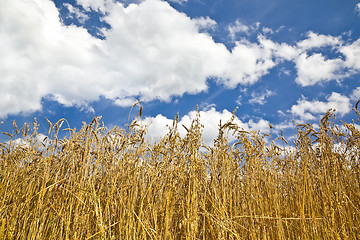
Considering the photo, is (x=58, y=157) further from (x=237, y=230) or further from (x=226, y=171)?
(x=237, y=230)

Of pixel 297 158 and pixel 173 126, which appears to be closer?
pixel 173 126

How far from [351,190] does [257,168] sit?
1.35 metres

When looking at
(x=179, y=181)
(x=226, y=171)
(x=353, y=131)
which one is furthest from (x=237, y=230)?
(x=353, y=131)

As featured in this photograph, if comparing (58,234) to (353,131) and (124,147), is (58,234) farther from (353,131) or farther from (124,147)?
(353,131)

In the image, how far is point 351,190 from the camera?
8.53 feet

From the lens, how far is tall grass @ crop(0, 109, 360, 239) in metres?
1.88

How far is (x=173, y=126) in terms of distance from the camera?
6.94 ft

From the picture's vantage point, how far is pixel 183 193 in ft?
6.86

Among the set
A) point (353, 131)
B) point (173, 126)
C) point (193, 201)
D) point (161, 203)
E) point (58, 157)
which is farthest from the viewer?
point (353, 131)

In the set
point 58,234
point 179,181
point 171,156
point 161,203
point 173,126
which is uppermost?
point 173,126

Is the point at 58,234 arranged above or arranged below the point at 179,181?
below

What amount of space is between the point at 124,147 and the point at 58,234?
3.18 ft

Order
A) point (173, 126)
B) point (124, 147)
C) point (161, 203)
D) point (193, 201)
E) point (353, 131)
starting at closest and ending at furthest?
1. point (193, 201)
2. point (161, 203)
3. point (173, 126)
4. point (124, 147)
5. point (353, 131)

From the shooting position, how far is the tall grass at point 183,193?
6.18ft
